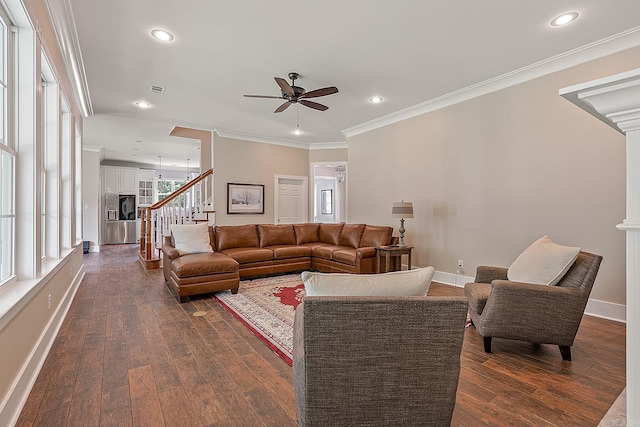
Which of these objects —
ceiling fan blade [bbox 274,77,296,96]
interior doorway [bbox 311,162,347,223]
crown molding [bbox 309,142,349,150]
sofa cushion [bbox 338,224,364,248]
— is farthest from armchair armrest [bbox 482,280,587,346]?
interior doorway [bbox 311,162,347,223]

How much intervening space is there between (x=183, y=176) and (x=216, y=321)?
10.0 metres

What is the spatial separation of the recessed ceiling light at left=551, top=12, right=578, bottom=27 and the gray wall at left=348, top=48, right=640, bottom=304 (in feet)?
2.68

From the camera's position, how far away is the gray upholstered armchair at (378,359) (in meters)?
1.24

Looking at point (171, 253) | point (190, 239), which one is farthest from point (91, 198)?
point (171, 253)

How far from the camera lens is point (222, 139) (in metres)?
6.45

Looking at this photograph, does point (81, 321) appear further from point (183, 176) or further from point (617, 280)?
point (183, 176)

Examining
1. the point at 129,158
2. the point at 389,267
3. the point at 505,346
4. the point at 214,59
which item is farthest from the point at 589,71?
the point at 129,158

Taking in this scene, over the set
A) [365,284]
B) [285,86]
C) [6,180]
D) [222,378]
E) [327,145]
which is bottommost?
[222,378]

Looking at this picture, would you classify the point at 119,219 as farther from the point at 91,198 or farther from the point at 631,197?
the point at 631,197

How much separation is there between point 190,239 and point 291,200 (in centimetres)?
316

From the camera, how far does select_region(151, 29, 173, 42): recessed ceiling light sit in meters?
2.93

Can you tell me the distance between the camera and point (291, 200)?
7.32 meters

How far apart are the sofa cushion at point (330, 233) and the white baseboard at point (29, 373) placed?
3.99m

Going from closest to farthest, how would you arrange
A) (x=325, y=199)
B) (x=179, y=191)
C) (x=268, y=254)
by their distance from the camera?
(x=268, y=254) < (x=179, y=191) < (x=325, y=199)
